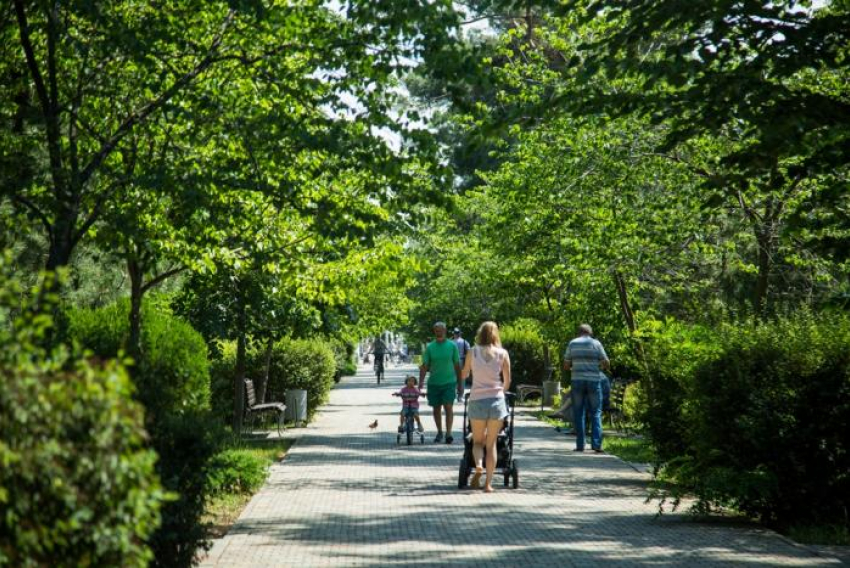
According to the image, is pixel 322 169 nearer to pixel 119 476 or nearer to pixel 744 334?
pixel 744 334

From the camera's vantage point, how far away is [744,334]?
12.0 metres

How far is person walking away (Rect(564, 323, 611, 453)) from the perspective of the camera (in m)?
19.0

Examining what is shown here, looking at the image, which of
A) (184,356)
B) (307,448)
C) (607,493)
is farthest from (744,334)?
(307,448)

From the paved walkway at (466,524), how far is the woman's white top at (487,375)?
3.60 ft

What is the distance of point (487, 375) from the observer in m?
13.9

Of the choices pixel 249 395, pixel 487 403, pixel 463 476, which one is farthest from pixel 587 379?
pixel 249 395

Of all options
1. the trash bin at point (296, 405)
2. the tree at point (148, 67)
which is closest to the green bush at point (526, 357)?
the trash bin at point (296, 405)

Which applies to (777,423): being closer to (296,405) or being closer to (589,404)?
(589,404)

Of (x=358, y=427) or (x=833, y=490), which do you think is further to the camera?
(x=358, y=427)

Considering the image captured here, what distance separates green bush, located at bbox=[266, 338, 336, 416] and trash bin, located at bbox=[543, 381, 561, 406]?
6.91m

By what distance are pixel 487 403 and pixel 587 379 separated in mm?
5628

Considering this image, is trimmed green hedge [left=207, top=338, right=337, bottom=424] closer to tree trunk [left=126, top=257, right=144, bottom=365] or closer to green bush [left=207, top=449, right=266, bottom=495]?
tree trunk [left=126, top=257, right=144, bottom=365]

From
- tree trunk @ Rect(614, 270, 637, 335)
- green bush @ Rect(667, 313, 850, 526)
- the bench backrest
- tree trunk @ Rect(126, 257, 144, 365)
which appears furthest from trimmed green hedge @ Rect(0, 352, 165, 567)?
the bench backrest

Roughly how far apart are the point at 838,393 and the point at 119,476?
7914 mm
